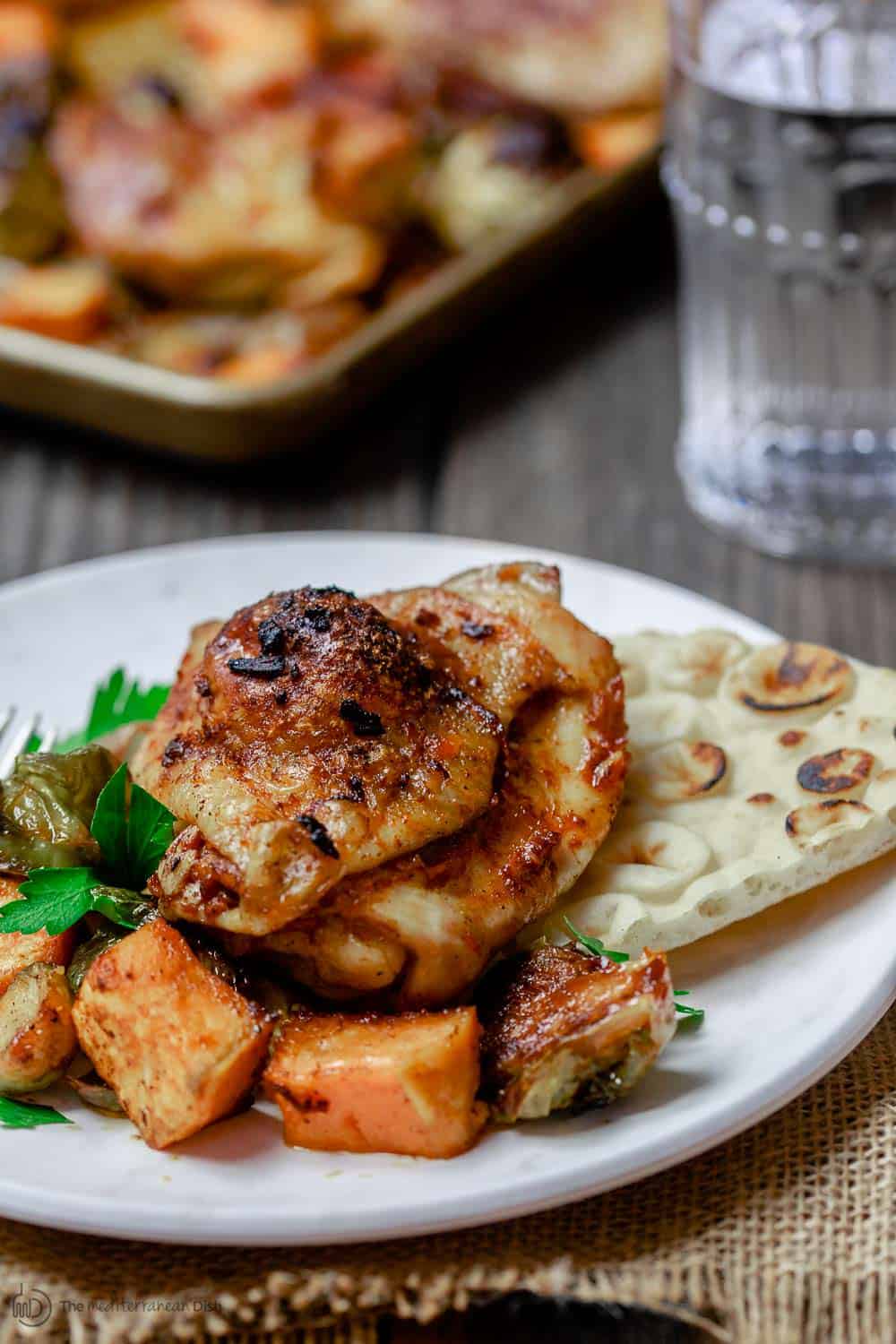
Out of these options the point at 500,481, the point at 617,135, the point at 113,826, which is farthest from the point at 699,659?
the point at 617,135

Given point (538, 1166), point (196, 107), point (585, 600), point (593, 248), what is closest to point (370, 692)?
point (538, 1166)

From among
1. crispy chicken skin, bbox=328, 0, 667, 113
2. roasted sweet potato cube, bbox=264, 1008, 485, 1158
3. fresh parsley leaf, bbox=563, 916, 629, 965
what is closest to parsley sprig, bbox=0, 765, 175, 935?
roasted sweet potato cube, bbox=264, 1008, 485, 1158

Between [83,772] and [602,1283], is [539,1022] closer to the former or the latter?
[602,1283]

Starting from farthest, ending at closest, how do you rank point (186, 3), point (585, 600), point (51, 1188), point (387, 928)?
point (186, 3) → point (585, 600) → point (387, 928) → point (51, 1188)

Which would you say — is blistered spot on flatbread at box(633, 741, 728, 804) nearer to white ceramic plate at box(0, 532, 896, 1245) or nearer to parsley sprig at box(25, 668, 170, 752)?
white ceramic plate at box(0, 532, 896, 1245)

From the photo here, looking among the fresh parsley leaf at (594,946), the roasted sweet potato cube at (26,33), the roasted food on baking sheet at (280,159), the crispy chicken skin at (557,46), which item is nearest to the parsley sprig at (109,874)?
the fresh parsley leaf at (594,946)

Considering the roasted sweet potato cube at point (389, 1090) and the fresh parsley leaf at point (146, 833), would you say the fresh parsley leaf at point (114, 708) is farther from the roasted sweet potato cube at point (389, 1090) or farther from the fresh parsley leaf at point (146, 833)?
the roasted sweet potato cube at point (389, 1090)
